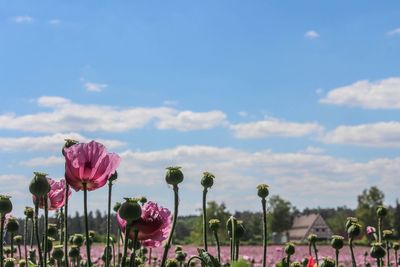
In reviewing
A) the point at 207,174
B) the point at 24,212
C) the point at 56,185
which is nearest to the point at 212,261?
the point at 56,185

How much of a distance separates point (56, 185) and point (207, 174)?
3.08ft

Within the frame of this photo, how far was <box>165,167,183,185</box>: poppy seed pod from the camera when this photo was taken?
2.94 meters

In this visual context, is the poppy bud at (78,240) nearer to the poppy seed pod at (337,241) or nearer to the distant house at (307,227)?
the poppy seed pod at (337,241)

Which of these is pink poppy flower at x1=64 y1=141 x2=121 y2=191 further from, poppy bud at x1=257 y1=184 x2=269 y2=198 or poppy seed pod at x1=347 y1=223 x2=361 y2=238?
poppy seed pod at x1=347 y1=223 x2=361 y2=238

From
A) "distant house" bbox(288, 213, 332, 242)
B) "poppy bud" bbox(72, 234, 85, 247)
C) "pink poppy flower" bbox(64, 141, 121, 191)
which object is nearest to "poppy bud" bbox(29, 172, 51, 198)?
"pink poppy flower" bbox(64, 141, 121, 191)

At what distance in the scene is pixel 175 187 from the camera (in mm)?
2932

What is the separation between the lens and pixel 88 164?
2438 mm

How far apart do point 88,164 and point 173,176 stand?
573 mm

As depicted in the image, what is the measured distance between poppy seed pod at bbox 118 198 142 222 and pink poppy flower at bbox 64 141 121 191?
5.8 inches

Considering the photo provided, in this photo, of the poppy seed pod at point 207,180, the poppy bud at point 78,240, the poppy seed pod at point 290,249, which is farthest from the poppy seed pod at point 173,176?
the poppy seed pod at point 290,249

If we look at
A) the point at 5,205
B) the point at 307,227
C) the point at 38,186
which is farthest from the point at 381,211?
the point at 307,227

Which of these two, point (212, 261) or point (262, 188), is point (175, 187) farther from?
point (262, 188)

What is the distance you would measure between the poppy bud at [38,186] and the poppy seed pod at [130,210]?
37cm

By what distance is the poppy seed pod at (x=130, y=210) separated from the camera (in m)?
2.36
